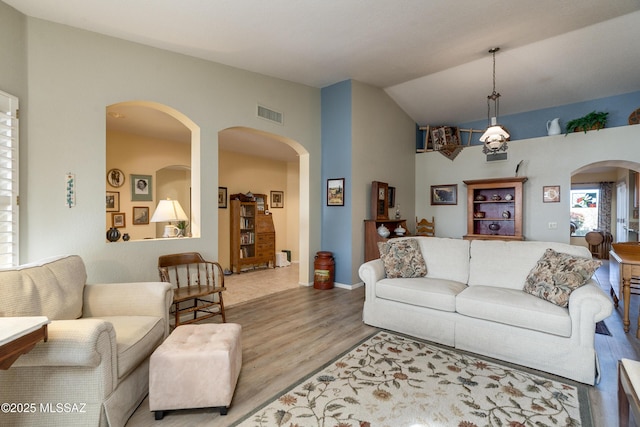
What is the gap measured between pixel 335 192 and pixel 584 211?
891 cm

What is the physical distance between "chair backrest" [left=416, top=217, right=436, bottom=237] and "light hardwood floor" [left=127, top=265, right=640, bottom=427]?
8.09 feet

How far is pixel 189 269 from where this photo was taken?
3686 millimetres

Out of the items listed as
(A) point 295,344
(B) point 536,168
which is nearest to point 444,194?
(B) point 536,168

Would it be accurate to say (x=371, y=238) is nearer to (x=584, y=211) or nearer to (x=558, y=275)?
(x=558, y=275)

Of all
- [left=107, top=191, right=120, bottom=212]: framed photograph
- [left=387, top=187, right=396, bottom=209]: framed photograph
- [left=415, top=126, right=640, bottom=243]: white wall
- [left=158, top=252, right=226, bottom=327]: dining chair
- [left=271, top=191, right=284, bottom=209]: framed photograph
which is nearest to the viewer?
[left=158, top=252, right=226, bottom=327]: dining chair

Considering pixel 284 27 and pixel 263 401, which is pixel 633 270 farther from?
pixel 284 27

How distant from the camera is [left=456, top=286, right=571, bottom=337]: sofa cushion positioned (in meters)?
2.36

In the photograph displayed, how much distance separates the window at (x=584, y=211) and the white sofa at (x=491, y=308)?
8255 millimetres

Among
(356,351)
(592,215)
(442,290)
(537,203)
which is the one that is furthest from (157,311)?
(592,215)

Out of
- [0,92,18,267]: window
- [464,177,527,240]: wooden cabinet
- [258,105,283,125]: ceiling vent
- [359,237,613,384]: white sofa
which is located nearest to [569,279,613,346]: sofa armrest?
[359,237,613,384]: white sofa

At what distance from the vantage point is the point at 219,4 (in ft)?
9.41

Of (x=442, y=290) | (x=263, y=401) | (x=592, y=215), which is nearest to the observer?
(x=263, y=401)

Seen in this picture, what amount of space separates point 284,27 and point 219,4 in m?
0.73

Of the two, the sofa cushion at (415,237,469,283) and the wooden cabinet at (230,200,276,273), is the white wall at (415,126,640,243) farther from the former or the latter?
the wooden cabinet at (230,200,276,273)
